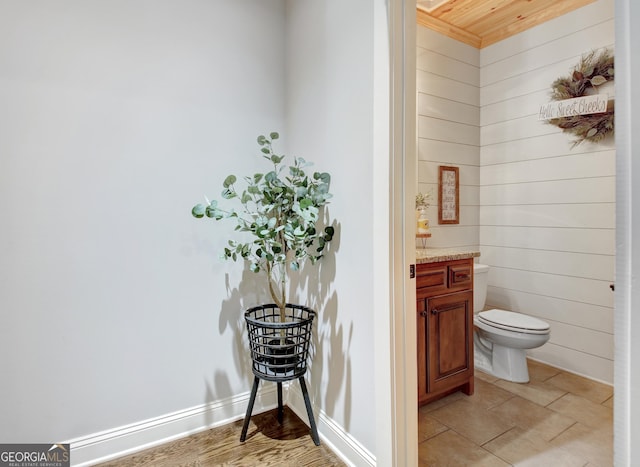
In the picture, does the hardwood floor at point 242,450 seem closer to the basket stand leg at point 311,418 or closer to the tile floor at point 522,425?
the basket stand leg at point 311,418

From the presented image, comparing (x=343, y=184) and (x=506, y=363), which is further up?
(x=343, y=184)

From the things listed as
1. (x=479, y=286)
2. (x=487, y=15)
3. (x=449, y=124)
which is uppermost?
(x=487, y=15)

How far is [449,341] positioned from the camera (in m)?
2.07

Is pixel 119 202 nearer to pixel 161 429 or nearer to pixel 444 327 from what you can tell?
pixel 161 429

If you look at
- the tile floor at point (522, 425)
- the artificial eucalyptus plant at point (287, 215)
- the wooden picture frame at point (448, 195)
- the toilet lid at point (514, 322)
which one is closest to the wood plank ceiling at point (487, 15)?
the wooden picture frame at point (448, 195)

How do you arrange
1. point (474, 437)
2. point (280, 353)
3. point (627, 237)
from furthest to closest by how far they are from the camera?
point (474, 437), point (280, 353), point (627, 237)

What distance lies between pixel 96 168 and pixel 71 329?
742mm

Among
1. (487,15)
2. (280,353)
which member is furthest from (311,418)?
(487,15)

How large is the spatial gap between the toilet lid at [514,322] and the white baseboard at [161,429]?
1.58 metres

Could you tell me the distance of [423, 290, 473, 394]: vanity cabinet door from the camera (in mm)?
1986

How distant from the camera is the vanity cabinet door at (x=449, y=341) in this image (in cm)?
199

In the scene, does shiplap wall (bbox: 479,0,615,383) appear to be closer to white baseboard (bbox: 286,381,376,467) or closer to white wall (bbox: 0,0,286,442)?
white baseboard (bbox: 286,381,376,467)

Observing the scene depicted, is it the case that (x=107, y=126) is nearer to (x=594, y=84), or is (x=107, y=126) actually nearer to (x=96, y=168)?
(x=96, y=168)

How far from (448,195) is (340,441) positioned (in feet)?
6.84
